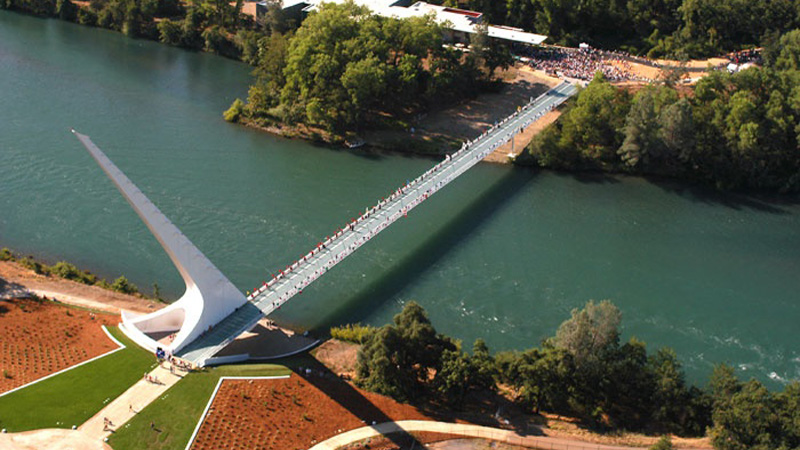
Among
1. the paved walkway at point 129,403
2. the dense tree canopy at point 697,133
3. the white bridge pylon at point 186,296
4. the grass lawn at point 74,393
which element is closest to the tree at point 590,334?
the white bridge pylon at point 186,296

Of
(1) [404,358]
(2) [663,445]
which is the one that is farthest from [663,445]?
(1) [404,358]

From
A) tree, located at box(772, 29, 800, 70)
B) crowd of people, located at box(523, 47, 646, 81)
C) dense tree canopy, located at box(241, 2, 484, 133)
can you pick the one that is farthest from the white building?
tree, located at box(772, 29, 800, 70)

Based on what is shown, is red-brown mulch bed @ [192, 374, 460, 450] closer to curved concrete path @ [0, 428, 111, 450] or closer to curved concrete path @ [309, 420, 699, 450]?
curved concrete path @ [309, 420, 699, 450]

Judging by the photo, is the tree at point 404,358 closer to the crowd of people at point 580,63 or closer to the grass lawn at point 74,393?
the grass lawn at point 74,393

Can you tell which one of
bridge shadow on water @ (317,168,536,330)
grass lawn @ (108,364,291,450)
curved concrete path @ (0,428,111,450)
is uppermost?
bridge shadow on water @ (317,168,536,330)

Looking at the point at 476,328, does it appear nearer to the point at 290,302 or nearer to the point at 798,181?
the point at 290,302

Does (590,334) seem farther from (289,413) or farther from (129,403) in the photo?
(129,403)
